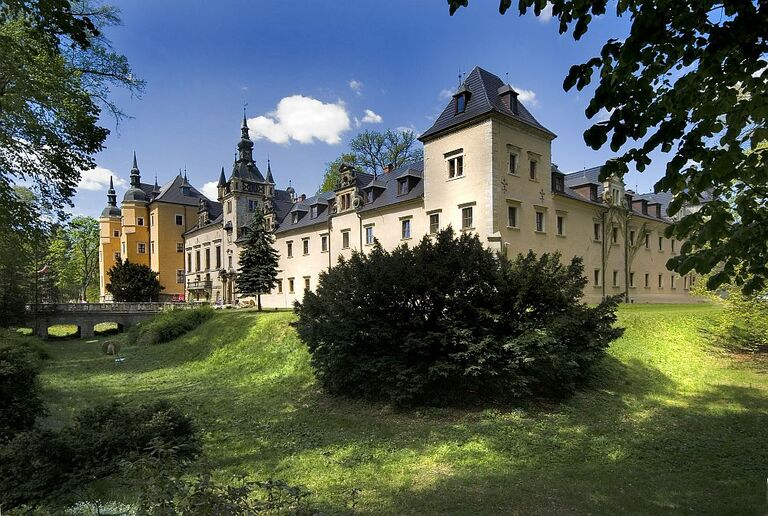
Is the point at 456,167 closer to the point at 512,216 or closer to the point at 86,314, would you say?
the point at 512,216

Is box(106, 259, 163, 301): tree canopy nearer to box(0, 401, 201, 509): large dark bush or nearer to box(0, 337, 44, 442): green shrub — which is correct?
box(0, 337, 44, 442): green shrub

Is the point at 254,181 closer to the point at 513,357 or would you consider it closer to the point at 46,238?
the point at 46,238

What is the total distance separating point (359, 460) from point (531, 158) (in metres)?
23.8

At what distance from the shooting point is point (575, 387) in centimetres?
1241

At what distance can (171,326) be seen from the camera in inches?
1236

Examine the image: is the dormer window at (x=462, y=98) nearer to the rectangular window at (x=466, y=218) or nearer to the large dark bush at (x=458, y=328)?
the rectangular window at (x=466, y=218)

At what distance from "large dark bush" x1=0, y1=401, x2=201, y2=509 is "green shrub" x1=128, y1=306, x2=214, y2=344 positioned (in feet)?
82.7

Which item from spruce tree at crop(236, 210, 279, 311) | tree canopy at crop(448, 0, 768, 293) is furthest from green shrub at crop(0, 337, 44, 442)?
spruce tree at crop(236, 210, 279, 311)

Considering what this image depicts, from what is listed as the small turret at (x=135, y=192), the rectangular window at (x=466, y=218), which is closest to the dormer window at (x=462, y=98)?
Answer: the rectangular window at (x=466, y=218)

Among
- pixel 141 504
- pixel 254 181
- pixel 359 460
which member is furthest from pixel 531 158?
pixel 254 181

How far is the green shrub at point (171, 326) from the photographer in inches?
1230

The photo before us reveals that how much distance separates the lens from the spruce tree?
34.4m

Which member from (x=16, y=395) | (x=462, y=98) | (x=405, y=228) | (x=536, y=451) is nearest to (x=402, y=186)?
(x=405, y=228)

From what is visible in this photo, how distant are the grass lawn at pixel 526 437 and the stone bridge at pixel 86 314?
27369mm
